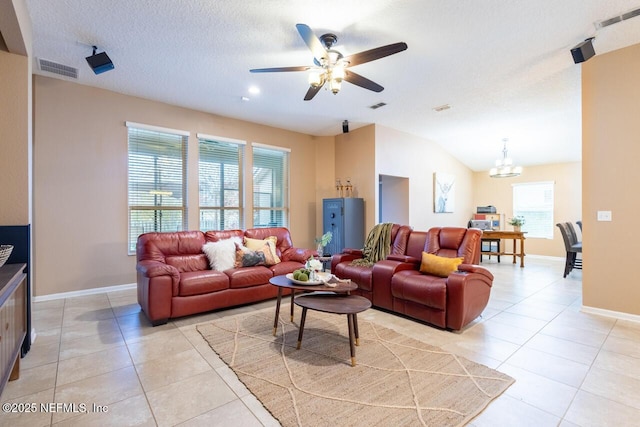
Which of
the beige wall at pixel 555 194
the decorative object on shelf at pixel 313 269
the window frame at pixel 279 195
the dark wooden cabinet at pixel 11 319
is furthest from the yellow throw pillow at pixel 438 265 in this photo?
the beige wall at pixel 555 194

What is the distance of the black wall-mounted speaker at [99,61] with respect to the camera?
10.2 ft

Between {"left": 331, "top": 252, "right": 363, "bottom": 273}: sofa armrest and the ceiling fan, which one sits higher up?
the ceiling fan

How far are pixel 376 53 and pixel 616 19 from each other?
7.65 ft

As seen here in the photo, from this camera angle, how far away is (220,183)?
17.8ft

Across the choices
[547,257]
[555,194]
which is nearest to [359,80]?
[555,194]

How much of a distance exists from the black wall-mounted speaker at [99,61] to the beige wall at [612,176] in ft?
18.4

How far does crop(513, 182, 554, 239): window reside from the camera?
760 centimetres

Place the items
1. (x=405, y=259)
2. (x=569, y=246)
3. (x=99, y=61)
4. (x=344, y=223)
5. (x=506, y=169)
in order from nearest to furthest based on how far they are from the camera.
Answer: (x=99, y=61), (x=405, y=259), (x=569, y=246), (x=344, y=223), (x=506, y=169)

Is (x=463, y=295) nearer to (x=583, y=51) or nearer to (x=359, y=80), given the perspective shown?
(x=359, y=80)

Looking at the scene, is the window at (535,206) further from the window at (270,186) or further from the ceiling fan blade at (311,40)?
the ceiling fan blade at (311,40)

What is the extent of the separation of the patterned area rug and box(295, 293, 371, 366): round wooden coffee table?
0.18m

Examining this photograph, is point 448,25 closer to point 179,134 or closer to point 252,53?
point 252,53

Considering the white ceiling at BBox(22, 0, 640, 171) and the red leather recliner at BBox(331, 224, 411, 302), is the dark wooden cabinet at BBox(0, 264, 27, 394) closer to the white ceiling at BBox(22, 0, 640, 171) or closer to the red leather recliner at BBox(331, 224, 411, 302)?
the white ceiling at BBox(22, 0, 640, 171)

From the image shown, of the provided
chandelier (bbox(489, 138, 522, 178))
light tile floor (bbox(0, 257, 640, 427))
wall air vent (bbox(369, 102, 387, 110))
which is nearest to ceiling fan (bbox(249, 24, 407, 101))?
wall air vent (bbox(369, 102, 387, 110))
